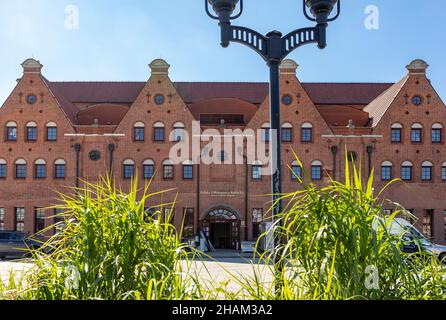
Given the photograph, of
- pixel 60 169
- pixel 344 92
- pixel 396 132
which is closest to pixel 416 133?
pixel 396 132

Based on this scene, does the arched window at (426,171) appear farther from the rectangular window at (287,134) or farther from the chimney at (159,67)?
the chimney at (159,67)

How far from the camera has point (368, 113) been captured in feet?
113

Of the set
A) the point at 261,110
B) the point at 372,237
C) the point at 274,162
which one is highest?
the point at 261,110

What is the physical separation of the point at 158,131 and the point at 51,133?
770cm

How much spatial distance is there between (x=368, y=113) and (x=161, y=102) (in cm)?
1638

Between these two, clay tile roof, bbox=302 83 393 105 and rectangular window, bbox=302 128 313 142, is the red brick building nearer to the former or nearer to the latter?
rectangular window, bbox=302 128 313 142

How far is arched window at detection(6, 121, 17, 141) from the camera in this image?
101 ft

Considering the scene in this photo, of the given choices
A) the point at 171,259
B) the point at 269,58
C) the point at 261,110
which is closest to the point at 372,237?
the point at 171,259

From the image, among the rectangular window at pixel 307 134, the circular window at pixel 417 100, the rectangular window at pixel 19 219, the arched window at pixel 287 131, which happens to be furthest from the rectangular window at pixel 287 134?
the rectangular window at pixel 19 219

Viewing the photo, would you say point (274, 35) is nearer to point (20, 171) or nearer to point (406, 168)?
point (406, 168)

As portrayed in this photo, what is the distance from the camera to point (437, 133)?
3094 centimetres

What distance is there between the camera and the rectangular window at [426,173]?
101 ft

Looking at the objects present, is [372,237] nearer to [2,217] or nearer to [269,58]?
[269,58]
